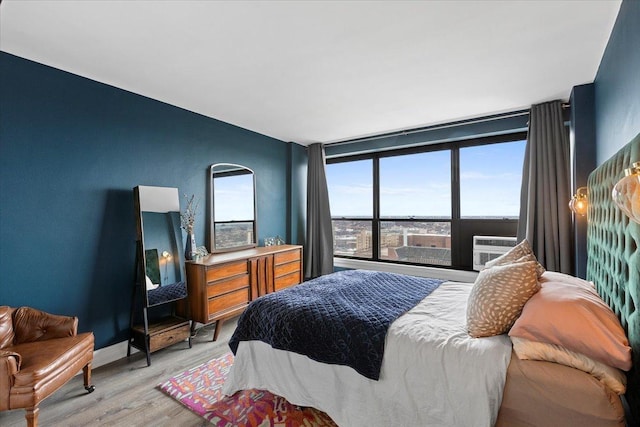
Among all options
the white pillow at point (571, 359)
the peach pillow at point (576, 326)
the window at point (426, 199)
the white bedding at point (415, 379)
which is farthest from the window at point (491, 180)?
the white pillow at point (571, 359)

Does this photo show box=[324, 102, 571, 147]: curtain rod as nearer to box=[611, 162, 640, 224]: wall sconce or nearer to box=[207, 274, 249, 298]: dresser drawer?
box=[207, 274, 249, 298]: dresser drawer

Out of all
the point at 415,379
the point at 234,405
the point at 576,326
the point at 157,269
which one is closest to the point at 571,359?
the point at 576,326

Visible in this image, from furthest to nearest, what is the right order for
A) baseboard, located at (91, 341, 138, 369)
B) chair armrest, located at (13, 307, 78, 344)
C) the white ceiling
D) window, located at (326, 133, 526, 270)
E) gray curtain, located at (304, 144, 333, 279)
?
Answer: gray curtain, located at (304, 144, 333, 279) < window, located at (326, 133, 526, 270) < baseboard, located at (91, 341, 138, 369) < chair armrest, located at (13, 307, 78, 344) < the white ceiling

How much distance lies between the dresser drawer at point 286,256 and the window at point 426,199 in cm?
97

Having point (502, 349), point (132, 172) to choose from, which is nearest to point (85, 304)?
point (132, 172)

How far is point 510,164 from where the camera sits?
3.72m

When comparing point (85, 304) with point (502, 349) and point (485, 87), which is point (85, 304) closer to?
point (502, 349)

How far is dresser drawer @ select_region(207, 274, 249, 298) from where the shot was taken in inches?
120

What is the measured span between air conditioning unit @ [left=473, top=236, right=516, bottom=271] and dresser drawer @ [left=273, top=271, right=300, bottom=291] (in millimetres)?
2371

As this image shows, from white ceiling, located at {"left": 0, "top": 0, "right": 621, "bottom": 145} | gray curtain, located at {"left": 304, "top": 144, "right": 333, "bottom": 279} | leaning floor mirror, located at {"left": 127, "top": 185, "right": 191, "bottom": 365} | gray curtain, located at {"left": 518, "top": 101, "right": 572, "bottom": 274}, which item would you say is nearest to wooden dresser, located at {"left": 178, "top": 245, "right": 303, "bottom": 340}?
leaning floor mirror, located at {"left": 127, "top": 185, "right": 191, "bottom": 365}

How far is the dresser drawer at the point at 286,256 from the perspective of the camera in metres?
3.93

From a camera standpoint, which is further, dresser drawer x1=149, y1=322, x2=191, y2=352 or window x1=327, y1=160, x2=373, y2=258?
window x1=327, y1=160, x2=373, y2=258

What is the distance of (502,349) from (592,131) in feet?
8.01

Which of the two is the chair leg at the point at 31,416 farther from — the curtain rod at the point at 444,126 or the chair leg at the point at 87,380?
the curtain rod at the point at 444,126
